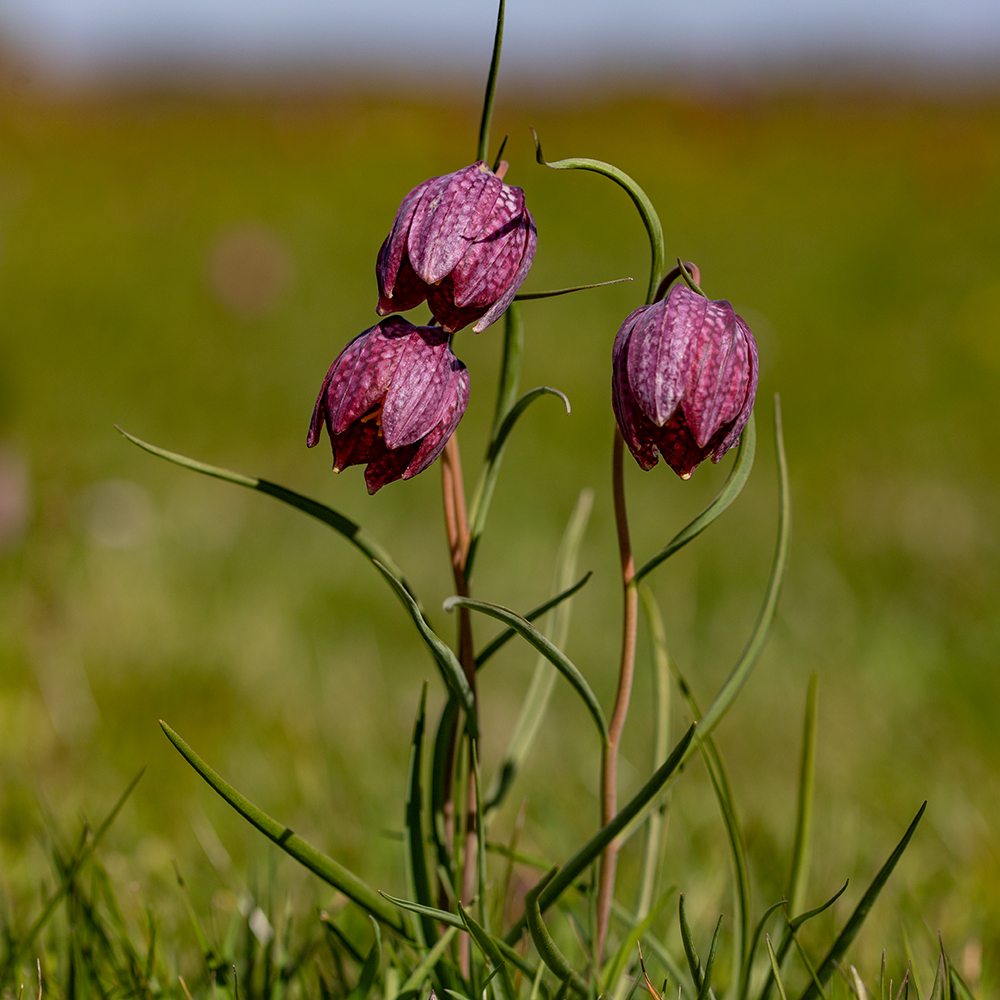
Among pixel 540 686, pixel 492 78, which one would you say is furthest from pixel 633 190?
pixel 540 686

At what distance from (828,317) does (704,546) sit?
6.60 ft

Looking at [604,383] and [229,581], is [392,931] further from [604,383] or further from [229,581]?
[604,383]

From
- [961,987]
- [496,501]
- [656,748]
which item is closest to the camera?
[961,987]

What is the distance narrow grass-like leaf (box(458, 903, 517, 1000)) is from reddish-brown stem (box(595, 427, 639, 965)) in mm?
75

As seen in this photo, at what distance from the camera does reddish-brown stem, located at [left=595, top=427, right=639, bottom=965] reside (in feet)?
2.47

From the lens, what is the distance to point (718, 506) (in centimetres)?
74

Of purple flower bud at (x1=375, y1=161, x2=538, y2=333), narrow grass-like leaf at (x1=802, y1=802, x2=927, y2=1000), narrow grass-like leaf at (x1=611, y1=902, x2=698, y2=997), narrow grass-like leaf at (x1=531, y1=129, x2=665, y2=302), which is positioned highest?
narrow grass-like leaf at (x1=531, y1=129, x2=665, y2=302)

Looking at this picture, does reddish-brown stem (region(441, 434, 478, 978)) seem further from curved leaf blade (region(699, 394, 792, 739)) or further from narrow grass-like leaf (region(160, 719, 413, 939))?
curved leaf blade (region(699, 394, 792, 739))

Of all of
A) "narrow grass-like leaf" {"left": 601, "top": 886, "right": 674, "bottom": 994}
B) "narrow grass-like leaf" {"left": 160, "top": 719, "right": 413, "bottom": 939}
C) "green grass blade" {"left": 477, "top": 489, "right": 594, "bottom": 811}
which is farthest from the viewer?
"green grass blade" {"left": 477, "top": 489, "right": 594, "bottom": 811}

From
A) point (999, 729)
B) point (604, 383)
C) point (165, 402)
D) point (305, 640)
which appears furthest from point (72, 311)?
point (999, 729)

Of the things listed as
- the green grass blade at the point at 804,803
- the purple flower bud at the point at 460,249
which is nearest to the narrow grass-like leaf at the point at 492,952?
the green grass blade at the point at 804,803

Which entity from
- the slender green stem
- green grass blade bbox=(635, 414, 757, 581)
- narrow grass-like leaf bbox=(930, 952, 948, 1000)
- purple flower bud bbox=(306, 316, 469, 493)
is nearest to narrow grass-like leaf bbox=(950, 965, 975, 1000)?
narrow grass-like leaf bbox=(930, 952, 948, 1000)

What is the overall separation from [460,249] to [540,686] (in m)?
0.43

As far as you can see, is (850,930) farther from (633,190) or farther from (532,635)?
(633,190)
